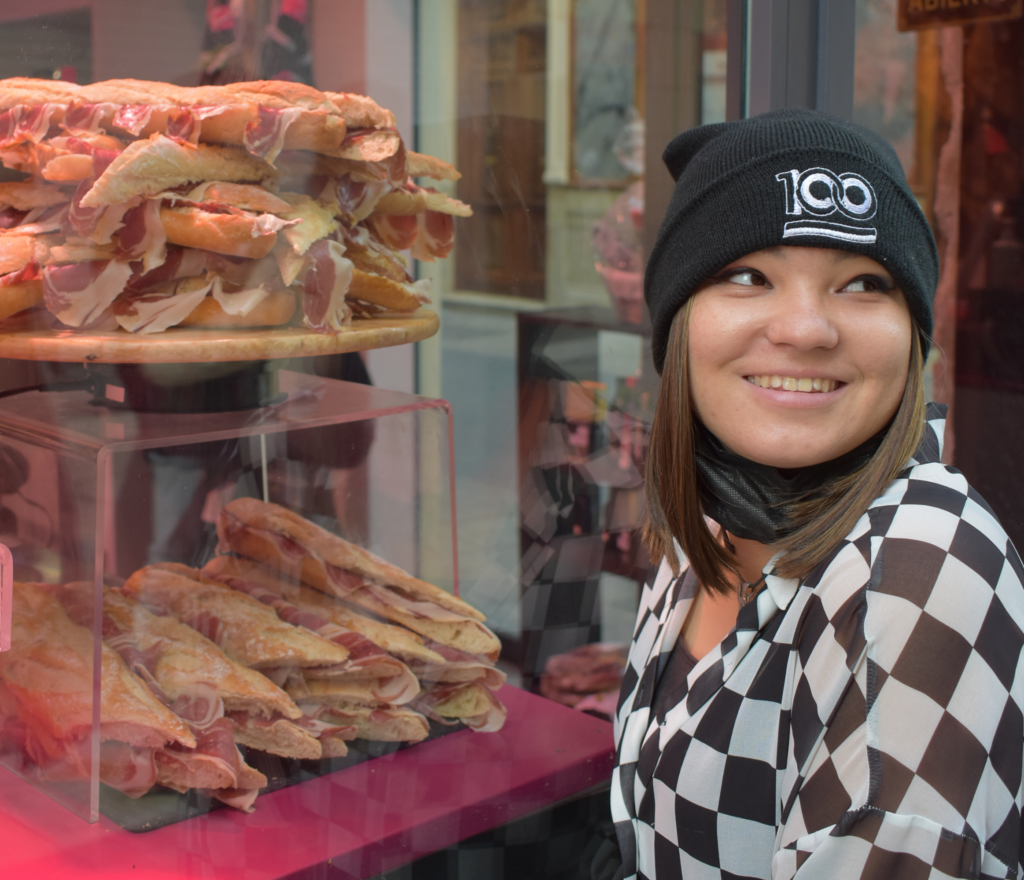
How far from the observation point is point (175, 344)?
0.86 metres

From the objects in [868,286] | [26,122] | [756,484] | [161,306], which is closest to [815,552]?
[756,484]

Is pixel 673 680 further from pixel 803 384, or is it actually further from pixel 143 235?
pixel 143 235

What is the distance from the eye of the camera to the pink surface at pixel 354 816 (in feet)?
2.83

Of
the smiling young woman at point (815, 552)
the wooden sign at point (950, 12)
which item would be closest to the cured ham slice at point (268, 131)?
the smiling young woman at point (815, 552)

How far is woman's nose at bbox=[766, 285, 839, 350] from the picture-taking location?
792 millimetres

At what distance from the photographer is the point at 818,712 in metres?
0.73

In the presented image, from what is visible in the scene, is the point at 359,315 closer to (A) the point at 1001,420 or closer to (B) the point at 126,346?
(B) the point at 126,346

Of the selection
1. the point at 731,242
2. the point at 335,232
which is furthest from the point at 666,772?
the point at 335,232

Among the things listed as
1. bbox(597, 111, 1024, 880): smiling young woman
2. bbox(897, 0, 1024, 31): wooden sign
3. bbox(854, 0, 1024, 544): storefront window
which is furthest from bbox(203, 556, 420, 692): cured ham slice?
bbox(897, 0, 1024, 31): wooden sign

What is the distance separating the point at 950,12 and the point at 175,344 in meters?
1.46

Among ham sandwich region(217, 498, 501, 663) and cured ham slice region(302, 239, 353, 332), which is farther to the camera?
ham sandwich region(217, 498, 501, 663)

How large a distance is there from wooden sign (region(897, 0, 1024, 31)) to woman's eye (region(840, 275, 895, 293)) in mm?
1061

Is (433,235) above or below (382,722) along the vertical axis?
above

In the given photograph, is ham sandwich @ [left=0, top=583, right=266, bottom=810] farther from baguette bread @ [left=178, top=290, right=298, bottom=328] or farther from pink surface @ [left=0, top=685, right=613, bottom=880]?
baguette bread @ [left=178, top=290, right=298, bottom=328]
